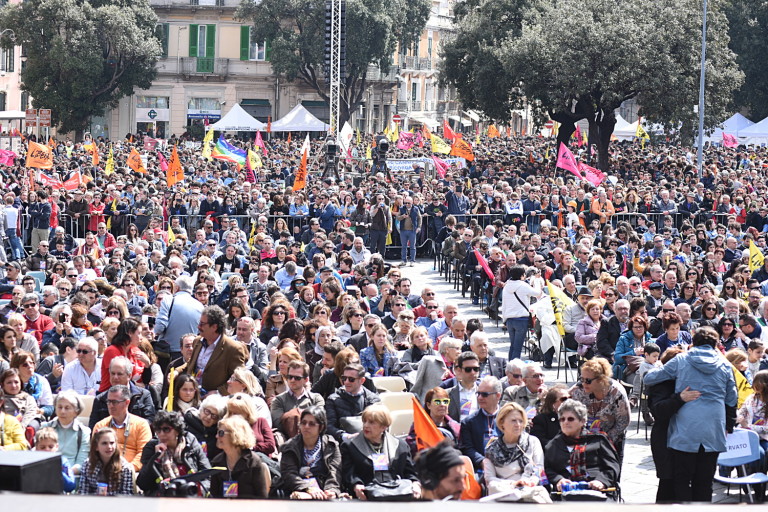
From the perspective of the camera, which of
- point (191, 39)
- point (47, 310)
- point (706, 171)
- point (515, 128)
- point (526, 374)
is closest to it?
point (526, 374)

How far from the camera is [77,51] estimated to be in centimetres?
5975

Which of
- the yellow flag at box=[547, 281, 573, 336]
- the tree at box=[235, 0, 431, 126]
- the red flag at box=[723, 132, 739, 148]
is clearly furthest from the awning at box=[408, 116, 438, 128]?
the yellow flag at box=[547, 281, 573, 336]

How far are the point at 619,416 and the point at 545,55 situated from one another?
32255 mm

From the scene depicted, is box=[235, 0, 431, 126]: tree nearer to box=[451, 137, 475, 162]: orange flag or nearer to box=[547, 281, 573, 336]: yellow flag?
box=[451, 137, 475, 162]: orange flag

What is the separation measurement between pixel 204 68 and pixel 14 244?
48.5 meters

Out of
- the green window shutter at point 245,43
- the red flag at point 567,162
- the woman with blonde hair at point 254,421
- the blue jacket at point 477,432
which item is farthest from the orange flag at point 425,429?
the green window shutter at point 245,43

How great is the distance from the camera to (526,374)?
9.72m

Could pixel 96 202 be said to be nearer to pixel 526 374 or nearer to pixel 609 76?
pixel 526 374

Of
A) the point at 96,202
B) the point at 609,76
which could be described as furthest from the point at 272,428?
the point at 609,76

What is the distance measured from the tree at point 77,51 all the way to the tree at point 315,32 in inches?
240

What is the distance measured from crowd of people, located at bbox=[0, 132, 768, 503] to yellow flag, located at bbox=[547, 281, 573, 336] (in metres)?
0.09

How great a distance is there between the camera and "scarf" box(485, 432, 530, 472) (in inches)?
322

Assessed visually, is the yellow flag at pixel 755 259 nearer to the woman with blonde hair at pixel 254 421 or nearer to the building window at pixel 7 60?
the woman with blonde hair at pixel 254 421

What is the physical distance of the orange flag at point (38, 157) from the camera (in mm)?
28345
